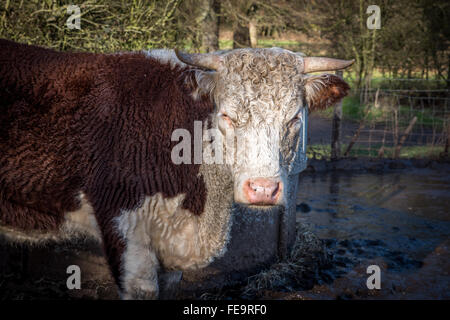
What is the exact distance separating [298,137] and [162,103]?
106 cm

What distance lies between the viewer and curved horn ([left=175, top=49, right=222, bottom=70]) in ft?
9.79

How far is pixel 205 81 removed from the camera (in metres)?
3.12

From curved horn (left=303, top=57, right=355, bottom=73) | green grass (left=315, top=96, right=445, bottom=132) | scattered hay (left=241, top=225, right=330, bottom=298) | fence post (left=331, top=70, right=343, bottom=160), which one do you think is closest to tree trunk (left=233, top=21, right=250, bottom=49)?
green grass (left=315, top=96, right=445, bottom=132)

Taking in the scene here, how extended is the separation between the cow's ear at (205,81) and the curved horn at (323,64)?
68 centimetres

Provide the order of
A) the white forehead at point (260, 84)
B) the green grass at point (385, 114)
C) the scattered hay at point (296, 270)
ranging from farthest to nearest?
1. the green grass at point (385, 114)
2. the scattered hay at point (296, 270)
3. the white forehead at point (260, 84)

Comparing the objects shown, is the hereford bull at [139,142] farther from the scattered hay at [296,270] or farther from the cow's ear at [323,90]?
the scattered hay at [296,270]

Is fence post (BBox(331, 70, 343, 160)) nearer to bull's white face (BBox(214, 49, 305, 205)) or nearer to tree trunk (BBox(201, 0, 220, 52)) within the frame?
tree trunk (BBox(201, 0, 220, 52))

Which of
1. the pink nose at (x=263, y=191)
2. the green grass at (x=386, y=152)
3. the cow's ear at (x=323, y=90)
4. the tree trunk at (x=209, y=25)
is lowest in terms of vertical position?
the green grass at (x=386, y=152)

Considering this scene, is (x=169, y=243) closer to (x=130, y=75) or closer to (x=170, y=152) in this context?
(x=170, y=152)

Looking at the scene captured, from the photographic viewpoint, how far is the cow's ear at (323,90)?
10.5ft

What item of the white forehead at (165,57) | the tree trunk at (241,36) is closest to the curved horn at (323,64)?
the white forehead at (165,57)

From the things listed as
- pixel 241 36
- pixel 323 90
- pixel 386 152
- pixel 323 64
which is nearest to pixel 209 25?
pixel 241 36

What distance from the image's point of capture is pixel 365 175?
847 centimetres

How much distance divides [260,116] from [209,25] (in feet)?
26.7
